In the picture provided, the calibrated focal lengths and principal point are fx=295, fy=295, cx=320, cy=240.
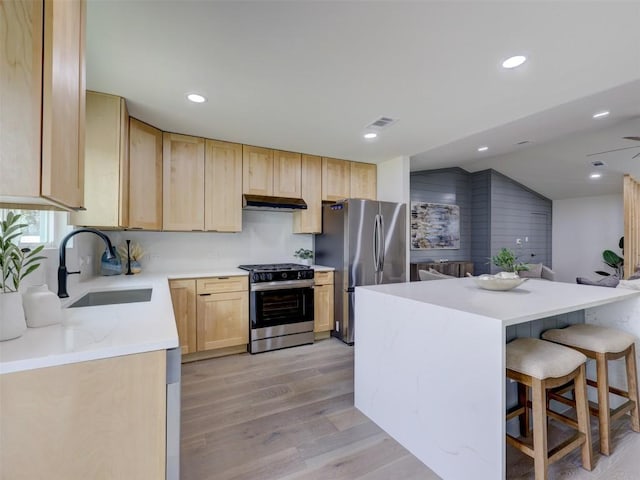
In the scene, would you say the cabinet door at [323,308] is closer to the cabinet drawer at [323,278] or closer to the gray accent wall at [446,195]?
the cabinet drawer at [323,278]

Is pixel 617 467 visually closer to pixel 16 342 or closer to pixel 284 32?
pixel 16 342

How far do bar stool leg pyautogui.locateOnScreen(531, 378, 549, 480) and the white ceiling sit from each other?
1.92 meters

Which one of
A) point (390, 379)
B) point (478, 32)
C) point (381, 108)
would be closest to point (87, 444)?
point (390, 379)

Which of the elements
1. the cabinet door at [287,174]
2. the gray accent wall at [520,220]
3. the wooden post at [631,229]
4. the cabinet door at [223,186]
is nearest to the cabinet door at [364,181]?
the cabinet door at [287,174]

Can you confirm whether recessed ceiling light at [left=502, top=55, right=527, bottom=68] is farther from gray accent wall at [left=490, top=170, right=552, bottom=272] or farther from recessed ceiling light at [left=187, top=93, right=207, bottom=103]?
gray accent wall at [left=490, top=170, right=552, bottom=272]

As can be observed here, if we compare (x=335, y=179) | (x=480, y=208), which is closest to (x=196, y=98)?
(x=335, y=179)

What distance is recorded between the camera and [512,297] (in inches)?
73.5

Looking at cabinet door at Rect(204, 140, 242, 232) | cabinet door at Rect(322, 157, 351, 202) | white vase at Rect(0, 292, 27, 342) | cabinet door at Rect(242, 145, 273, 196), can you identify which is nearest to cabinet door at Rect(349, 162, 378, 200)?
cabinet door at Rect(322, 157, 351, 202)

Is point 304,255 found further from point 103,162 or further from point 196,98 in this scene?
point 103,162

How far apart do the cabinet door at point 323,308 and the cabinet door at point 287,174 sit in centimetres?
129

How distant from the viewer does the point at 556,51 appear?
1870 millimetres

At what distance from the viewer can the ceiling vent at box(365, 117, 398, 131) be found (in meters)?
2.91

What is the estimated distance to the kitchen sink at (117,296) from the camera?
2223 millimetres

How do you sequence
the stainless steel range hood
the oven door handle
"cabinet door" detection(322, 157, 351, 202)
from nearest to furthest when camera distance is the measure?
the oven door handle → the stainless steel range hood → "cabinet door" detection(322, 157, 351, 202)
